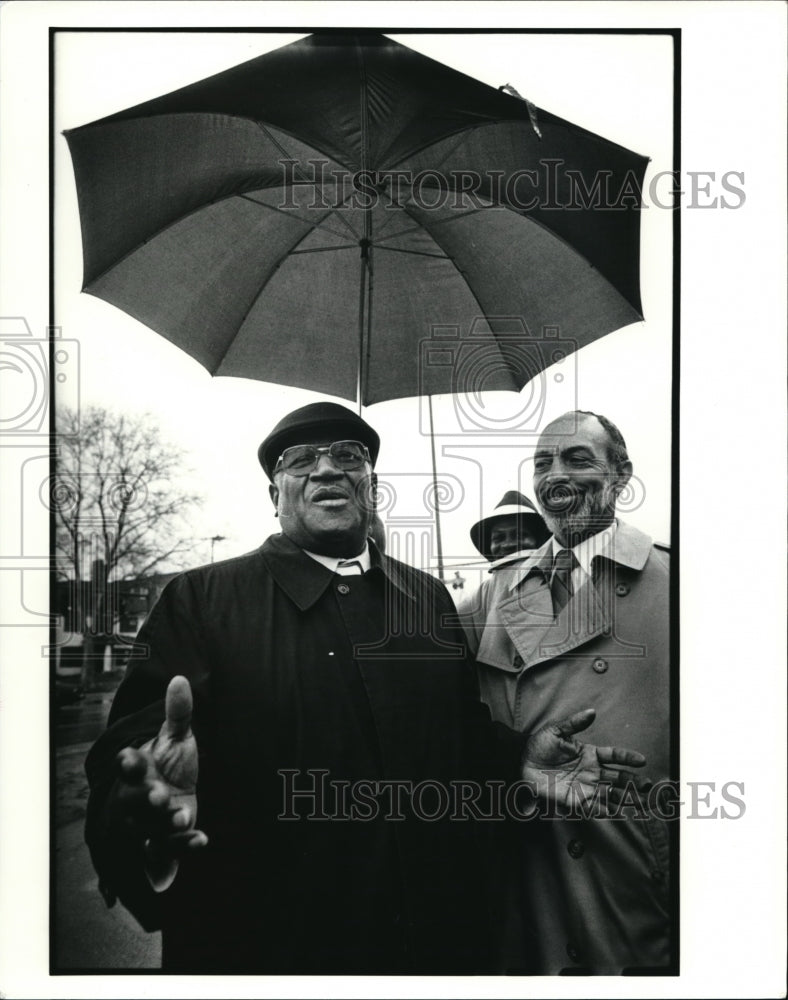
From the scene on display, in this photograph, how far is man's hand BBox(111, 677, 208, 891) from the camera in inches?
113

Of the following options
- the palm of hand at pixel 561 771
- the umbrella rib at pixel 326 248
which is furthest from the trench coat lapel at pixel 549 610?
the umbrella rib at pixel 326 248

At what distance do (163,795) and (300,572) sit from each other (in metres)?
0.90

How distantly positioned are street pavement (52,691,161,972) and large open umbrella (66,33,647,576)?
138 centimetres

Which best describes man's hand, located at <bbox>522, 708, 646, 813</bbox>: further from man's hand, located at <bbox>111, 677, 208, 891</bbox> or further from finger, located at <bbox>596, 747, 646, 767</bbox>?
man's hand, located at <bbox>111, 677, 208, 891</bbox>

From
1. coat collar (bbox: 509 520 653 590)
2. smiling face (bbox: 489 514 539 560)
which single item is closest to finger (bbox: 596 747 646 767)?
coat collar (bbox: 509 520 653 590)

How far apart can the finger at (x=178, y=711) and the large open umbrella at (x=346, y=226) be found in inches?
45.6

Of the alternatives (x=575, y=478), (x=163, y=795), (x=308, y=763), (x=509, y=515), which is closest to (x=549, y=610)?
(x=509, y=515)

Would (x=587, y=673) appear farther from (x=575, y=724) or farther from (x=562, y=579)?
(x=562, y=579)

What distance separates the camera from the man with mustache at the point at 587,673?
3.02 m

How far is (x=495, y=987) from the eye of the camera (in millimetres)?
3008

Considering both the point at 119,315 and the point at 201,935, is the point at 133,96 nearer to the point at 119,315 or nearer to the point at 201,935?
the point at 119,315

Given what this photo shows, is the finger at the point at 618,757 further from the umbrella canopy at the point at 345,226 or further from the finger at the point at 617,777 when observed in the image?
the umbrella canopy at the point at 345,226

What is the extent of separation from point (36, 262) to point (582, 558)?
228cm

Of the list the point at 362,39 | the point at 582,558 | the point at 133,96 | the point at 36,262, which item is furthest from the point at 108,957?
the point at 362,39
